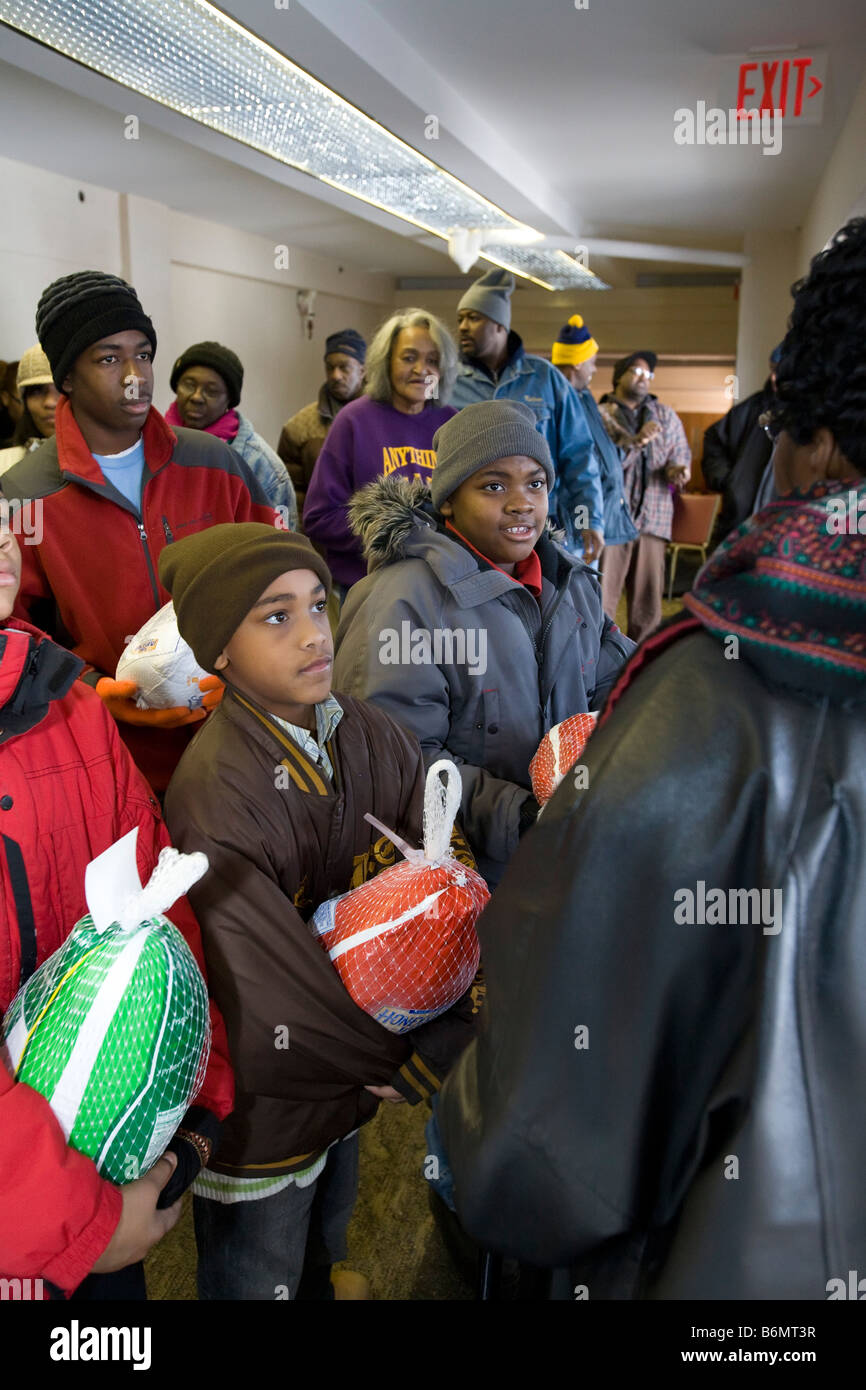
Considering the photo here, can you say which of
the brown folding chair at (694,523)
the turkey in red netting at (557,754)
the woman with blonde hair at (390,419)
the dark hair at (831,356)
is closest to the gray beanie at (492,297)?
the woman with blonde hair at (390,419)

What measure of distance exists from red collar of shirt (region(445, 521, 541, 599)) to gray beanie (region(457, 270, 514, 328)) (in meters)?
2.10

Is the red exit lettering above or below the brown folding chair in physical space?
above

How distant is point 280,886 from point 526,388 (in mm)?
2991

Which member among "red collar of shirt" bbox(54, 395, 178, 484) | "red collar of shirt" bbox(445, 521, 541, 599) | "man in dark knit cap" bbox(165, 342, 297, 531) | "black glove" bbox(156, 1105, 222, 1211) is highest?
"man in dark knit cap" bbox(165, 342, 297, 531)

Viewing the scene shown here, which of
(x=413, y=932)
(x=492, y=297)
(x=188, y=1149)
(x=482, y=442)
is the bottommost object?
(x=188, y=1149)

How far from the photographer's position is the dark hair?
851 mm

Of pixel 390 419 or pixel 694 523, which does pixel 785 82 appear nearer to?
pixel 390 419

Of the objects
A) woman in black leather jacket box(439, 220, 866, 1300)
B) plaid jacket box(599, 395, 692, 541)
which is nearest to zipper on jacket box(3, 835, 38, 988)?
woman in black leather jacket box(439, 220, 866, 1300)

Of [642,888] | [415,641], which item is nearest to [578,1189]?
[642,888]

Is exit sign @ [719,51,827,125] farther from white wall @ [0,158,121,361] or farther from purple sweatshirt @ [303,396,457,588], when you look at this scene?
white wall @ [0,158,121,361]

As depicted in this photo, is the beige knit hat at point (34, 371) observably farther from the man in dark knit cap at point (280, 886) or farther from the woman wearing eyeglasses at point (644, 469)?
the woman wearing eyeglasses at point (644, 469)

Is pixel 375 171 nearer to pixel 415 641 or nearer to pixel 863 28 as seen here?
pixel 863 28

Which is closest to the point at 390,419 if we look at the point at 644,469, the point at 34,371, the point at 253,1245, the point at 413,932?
the point at 34,371

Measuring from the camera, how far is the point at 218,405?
4066 mm
